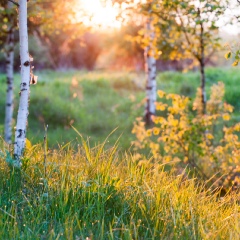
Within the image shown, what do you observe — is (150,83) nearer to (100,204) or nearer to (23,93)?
(23,93)

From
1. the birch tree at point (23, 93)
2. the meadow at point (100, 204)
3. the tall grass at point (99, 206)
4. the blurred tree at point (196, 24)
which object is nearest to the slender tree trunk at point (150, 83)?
the blurred tree at point (196, 24)

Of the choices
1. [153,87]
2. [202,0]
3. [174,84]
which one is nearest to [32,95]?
[153,87]

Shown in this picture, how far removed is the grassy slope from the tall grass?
7560 millimetres

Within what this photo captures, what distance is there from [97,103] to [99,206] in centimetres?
1579

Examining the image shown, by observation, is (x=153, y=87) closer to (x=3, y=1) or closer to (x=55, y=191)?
(x=3, y=1)

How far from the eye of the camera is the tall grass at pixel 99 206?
4.43m

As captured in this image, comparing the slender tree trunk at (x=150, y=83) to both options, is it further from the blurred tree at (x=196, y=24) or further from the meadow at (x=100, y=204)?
the meadow at (x=100, y=204)

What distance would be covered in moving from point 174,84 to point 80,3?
13.2 m

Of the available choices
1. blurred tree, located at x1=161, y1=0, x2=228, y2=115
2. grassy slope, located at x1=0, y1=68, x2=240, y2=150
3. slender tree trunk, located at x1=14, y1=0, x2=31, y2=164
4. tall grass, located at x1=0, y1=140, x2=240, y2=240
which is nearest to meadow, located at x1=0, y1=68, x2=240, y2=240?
tall grass, located at x1=0, y1=140, x2=240, y2=240

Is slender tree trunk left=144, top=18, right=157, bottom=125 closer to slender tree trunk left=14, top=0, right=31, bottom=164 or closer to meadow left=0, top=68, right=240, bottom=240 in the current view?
slender tree trunk left=14, top=0, right=31, bottom=164

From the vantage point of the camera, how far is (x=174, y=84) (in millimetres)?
23766

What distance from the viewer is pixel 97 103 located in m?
20.5

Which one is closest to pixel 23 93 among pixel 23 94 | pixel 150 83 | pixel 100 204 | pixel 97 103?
pixel 23 94

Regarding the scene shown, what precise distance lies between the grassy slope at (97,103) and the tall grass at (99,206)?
756 cm
